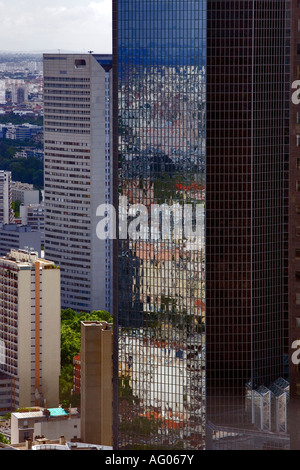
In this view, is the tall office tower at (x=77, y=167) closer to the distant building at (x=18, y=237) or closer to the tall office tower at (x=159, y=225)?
the distant building at (x=18, y=237)

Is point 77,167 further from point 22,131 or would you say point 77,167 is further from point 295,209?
point 295,209

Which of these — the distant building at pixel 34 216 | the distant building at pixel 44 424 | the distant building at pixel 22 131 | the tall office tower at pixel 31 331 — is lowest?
the distant building at pixel 44 424

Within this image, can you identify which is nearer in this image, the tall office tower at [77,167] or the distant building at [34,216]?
the tall office tower at [77,167]

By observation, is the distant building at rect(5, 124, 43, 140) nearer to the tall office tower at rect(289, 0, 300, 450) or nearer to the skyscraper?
the skyscraper

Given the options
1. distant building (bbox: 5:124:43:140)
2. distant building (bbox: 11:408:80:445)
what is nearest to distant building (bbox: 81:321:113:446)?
distant building (bbox: 11:408:80:445)

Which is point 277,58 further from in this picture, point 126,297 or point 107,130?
point 107,130

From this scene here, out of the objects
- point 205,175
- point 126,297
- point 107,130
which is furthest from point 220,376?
point 107,130

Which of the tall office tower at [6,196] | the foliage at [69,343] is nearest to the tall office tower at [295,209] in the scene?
the foliage at [69,343]

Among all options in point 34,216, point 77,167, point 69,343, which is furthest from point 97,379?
point 34,216
